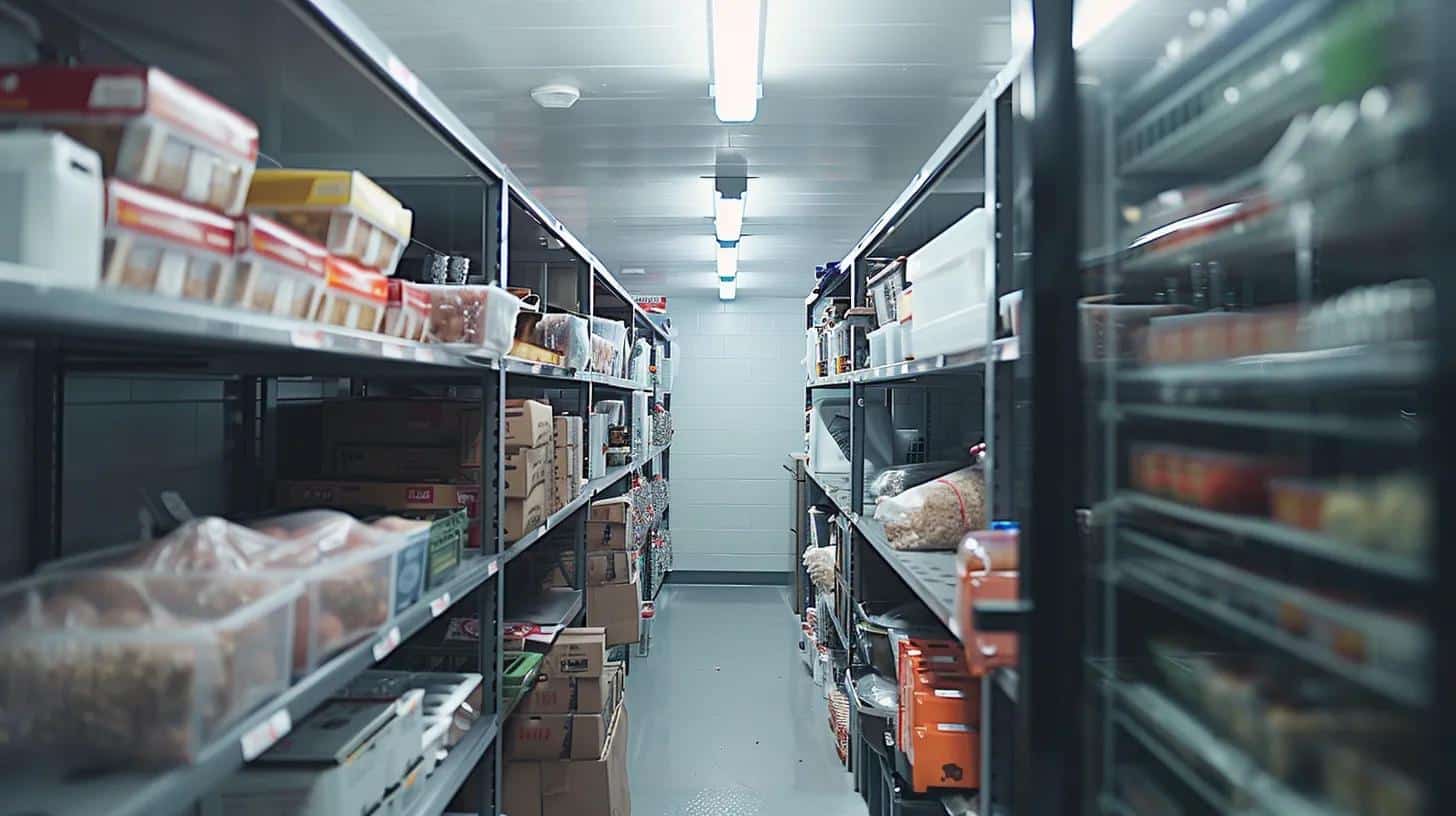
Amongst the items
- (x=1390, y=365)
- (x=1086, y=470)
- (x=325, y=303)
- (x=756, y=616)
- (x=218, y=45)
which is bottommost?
(x=756, y=616)

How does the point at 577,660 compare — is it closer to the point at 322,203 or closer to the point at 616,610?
the point at 616,610

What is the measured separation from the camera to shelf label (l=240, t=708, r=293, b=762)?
1068mm

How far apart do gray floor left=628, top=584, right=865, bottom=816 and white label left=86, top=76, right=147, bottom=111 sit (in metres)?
3.33

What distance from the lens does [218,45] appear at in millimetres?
2016

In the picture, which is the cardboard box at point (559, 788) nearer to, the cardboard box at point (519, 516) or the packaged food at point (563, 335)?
the cardboard box at point (519, 516)

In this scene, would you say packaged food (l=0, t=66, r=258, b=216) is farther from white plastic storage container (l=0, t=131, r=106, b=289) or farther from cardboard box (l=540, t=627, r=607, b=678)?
cardboard box (l=540, t=627, r=607, b=678)

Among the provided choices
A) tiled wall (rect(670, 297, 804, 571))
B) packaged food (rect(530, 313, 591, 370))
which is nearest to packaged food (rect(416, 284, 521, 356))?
packaged food (rect(530, 313, 591, 370))

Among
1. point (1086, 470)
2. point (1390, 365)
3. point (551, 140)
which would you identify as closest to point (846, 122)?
point (551, 140)

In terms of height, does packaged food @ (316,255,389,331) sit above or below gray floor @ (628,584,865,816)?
above

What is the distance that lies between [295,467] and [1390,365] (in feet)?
9.05

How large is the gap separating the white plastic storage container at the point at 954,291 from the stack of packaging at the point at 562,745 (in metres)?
1.67

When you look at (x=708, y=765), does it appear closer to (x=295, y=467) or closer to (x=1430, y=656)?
(x=295, y=467)

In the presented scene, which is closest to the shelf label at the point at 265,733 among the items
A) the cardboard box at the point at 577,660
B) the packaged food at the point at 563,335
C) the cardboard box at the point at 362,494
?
the cardboard box at the point at 362,494

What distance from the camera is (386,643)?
1.49m
